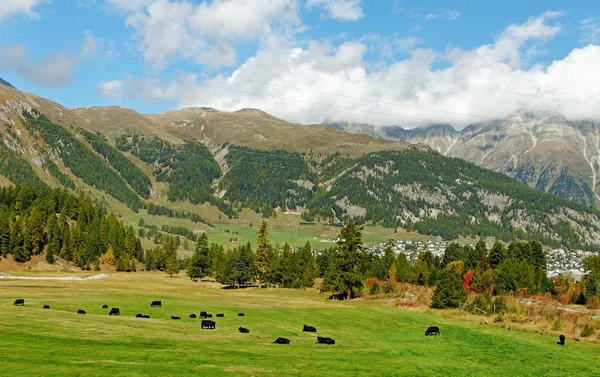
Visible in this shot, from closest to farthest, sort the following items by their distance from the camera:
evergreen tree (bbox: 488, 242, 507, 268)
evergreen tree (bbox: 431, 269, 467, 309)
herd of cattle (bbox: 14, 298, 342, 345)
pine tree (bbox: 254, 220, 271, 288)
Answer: herd of cattle (bbox: 14, 298, 342, 345) → evergreen tree (bbox: 431, 269, 467, 309) → pine tree (bbox: 254, 220, 271, 288) → evergreen tree (bbox: 488, 242, 507, 268)

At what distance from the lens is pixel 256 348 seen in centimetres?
4369

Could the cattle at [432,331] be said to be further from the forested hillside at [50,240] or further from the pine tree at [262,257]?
the forested hillside at [50,240]

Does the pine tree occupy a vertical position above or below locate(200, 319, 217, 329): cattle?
above

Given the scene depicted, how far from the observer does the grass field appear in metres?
33.9

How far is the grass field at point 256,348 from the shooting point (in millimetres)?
33925

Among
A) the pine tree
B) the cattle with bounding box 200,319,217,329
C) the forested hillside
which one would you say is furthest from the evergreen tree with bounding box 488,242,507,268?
the forested hillside

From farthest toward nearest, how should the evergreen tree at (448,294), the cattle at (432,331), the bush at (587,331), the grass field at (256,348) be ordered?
the evergreen tree at (448,294), the cattle at (432,331), the bush at (587,331), the grass field at (256,348)

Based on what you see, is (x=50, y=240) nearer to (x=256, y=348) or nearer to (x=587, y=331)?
(x=256, y=348)

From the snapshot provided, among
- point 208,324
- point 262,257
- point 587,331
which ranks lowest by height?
point 208,324

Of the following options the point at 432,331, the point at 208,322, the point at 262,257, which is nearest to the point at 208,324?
the point at 208,322

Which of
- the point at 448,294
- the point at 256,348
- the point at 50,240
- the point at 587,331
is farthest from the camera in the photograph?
the point at 50,240

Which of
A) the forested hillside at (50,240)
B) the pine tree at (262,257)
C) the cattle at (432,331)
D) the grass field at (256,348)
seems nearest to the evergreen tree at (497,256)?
the pine tree at (262,257)

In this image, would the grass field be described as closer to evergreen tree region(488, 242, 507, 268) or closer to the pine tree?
the pine tree

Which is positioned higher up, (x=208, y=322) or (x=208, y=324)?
(x=208, y=322)
